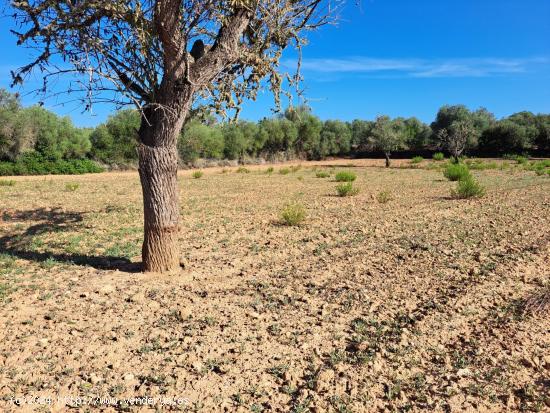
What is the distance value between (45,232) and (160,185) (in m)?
4.08

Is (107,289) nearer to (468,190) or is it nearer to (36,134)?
(468,190)

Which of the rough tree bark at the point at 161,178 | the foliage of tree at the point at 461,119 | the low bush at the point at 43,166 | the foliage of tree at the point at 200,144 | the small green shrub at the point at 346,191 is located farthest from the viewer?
the foliage of tree at the point at 461,119

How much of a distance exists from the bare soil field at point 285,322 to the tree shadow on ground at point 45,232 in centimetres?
6

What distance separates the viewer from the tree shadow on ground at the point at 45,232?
5816mm

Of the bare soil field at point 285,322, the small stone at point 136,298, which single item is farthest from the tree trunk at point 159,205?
the small stone at point 136,298

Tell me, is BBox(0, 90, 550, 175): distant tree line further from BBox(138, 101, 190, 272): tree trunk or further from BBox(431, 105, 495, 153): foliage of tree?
BBox(138, 101, 190, 272): tree trunk

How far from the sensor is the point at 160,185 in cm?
518

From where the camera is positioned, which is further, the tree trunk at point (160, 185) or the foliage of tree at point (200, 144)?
the foliage of tree at point (200, 144)

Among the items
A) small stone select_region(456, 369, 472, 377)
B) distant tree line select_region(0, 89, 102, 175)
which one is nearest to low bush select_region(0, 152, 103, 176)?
distant tree line select_region(0, 89, 102, 175)

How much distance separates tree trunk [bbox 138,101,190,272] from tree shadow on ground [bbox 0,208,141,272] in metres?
0.48

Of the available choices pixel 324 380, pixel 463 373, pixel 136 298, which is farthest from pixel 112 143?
pixel 463 373

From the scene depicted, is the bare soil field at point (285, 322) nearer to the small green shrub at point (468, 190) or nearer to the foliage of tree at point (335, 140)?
the small green shrub at point (468, 190)

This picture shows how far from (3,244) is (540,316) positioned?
7.71 metres

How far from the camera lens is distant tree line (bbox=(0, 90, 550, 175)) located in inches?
1262
